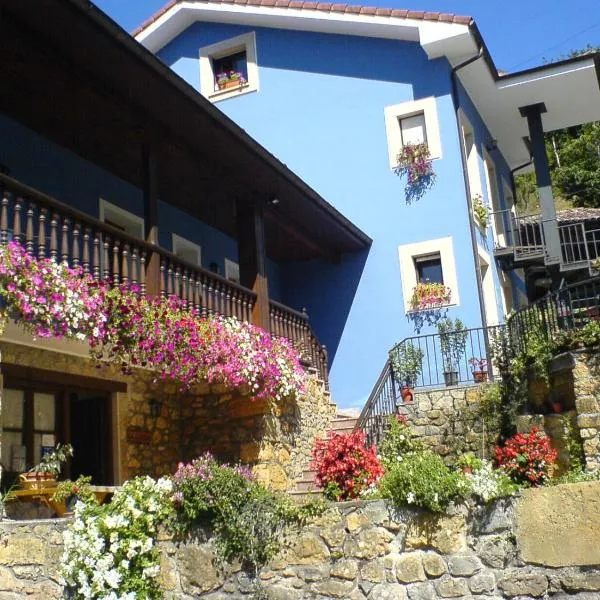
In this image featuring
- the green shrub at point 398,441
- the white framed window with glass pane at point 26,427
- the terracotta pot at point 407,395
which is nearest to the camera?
the white framed window with glass pane at point 26,427

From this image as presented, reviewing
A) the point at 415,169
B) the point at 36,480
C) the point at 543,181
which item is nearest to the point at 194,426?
the point at 36,480

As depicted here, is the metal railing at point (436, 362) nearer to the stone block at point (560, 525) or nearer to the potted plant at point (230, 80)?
the stone block at point (560, 525)

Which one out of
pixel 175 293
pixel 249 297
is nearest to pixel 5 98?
pixel 175 293

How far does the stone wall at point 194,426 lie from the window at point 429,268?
4.00 meters

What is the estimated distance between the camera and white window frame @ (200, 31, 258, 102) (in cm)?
1496

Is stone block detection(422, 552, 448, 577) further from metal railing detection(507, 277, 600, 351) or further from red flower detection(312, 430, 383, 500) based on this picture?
metal railing detection(507, 277, 600, 351)

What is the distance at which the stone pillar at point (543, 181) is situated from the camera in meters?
13.3

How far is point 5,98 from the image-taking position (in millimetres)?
8023

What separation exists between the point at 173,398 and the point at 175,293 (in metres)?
2.33

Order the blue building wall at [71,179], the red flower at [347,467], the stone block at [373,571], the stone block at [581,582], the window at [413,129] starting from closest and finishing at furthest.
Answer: the stone block at [581,582] < the stone block at [373,571] < the red flower at [347,467] < the blue building wall at [71,179] < the window at [413,129]

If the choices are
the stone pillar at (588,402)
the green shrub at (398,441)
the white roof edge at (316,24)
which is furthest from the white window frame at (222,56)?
the stone pillar at (588,402)

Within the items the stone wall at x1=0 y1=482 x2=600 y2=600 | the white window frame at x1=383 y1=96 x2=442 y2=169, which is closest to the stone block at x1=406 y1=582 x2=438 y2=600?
the stone wall at x1=0 y1=482 x2=600 y2=600

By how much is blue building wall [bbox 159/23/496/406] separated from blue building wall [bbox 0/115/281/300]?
3.14 m

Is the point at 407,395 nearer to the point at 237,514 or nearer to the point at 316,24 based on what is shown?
the point at 237,514
